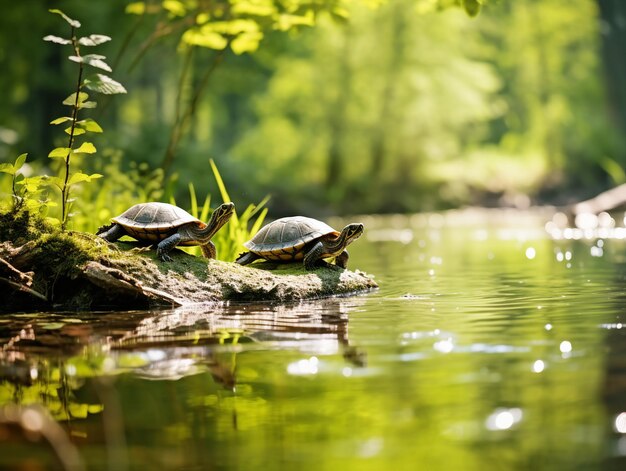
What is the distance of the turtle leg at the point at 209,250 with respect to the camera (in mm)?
8062

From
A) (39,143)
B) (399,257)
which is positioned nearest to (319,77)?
(39,143)

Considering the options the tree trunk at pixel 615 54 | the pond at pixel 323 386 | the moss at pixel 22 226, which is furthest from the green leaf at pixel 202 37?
the tree trunk at pixel 615 54

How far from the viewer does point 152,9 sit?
9.79 metres

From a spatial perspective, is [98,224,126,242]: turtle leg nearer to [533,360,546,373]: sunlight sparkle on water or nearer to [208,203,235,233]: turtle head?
[208,203,235,233]: turtle head

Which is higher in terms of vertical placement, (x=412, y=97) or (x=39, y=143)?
(x=412, y=97)

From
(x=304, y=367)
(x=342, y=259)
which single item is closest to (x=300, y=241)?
(x=342, y=259)

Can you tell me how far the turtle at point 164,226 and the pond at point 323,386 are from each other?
3.13ft

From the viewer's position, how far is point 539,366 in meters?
4.12

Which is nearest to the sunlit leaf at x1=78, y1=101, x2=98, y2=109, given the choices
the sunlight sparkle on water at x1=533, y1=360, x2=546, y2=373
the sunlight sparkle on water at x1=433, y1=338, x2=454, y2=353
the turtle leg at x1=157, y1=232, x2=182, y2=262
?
the turtle leg at x1=157, y1=232, x2=182, y2=262

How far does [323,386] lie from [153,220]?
12.7 ft

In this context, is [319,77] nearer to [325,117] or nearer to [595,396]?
[325,117]

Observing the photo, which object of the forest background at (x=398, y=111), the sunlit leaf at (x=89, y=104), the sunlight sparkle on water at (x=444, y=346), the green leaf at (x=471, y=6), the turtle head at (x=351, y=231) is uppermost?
the forest background at (x=398, y=111)

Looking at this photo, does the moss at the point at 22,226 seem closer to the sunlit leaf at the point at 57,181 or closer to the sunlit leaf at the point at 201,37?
the sunlit leaf at the point at 57,181

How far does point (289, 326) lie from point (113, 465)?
3.03 metres
